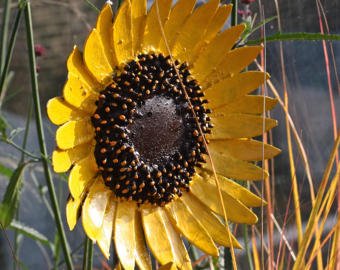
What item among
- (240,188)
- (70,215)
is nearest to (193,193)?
(240,188)

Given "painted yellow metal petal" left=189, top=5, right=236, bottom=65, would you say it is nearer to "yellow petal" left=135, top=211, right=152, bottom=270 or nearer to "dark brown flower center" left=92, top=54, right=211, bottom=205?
"dark brown flower center" left=92, top=54, right=211, bottom=205

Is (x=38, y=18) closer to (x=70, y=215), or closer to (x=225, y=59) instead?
(x=225, y=59)

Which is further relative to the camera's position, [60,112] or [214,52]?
[214,52]

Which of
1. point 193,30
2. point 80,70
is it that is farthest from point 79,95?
point 193,30

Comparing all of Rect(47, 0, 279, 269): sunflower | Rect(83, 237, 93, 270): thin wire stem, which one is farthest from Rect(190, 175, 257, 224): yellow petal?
Rect(83, 237, 93, 270): thin wire stem

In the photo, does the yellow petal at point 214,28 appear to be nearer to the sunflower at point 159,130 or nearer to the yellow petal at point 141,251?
the sunflower at point 159,130

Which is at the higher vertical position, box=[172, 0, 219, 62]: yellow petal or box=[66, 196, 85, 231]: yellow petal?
box=[172, 0, 219, 62]: yellow petal

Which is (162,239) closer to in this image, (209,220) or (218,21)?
(209,220)
